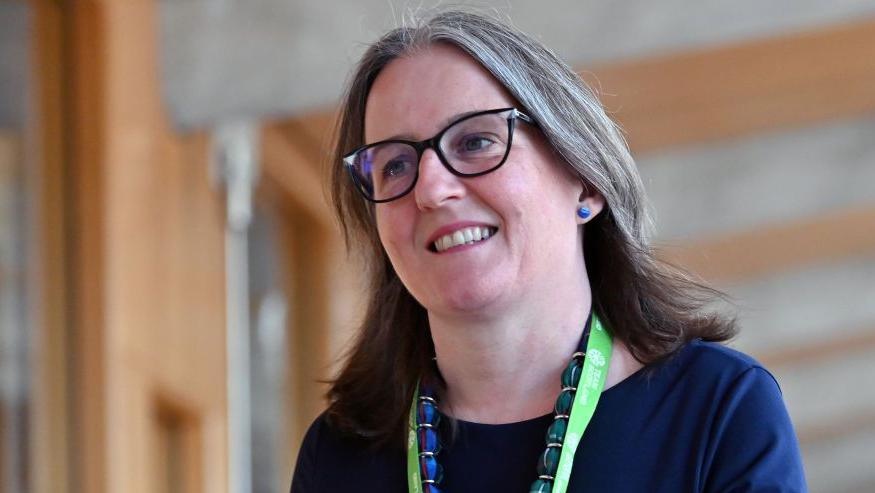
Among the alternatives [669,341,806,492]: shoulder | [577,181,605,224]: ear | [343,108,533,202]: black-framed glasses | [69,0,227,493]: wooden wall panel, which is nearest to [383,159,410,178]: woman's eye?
[343,108,533,202]: black-framed glasses

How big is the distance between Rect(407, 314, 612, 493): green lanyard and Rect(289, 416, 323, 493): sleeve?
165 mm

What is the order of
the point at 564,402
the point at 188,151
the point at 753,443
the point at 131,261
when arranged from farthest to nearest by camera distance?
the point at 188,151 < the point at 131,261 < the point at 564,402 < the point at 753,443

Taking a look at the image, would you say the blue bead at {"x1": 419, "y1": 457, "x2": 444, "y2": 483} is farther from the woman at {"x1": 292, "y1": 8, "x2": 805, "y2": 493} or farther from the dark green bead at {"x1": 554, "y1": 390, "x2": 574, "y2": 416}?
the dark green bead at {"x1": 554, "y1": 390, "x2": 574, "y2": 416}

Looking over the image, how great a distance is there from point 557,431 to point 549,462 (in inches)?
1.9

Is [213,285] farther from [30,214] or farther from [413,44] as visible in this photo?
[413,44]

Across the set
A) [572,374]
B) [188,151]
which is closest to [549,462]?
[572,374]

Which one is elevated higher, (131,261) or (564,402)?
(131,261)

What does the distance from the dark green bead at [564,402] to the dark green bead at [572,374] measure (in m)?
0.02

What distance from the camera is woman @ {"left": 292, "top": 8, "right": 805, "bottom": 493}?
6.61 feet

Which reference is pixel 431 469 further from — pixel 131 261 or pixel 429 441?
pixel 131 261

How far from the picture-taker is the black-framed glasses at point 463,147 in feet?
6.75

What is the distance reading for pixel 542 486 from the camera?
6.51 feet

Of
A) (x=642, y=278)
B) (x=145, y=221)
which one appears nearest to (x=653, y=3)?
(x=145, y=221)

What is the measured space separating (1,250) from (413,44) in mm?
3763
